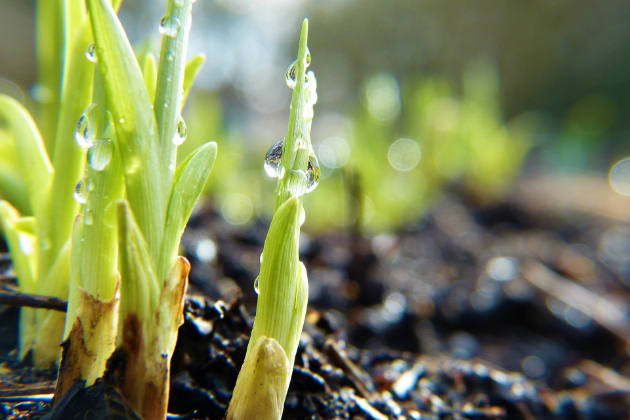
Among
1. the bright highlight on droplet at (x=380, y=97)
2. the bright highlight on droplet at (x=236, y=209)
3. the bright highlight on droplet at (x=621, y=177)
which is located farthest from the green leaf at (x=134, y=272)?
the bright highlight on droplet at (x=621, y=177)

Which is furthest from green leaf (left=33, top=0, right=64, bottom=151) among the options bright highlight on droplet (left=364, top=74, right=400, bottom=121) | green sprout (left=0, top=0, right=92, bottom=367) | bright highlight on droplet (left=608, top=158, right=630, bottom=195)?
bright highlight on droplet (left=608, top=158, right=630, bottom=195)

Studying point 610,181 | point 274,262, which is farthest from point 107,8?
point 610,181

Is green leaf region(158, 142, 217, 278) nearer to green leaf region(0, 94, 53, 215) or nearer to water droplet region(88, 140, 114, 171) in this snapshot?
water droplet region(88, 140, 114, 171)

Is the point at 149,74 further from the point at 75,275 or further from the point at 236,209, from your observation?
the point at 236,209

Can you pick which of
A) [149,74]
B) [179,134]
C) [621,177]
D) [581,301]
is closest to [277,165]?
[179,134]

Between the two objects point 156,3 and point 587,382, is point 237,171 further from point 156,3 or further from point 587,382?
point 156,3

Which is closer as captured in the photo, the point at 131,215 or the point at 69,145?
the point at 131,215

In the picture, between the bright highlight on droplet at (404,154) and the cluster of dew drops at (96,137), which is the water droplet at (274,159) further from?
the bright highlight on droplet at (404,154)
